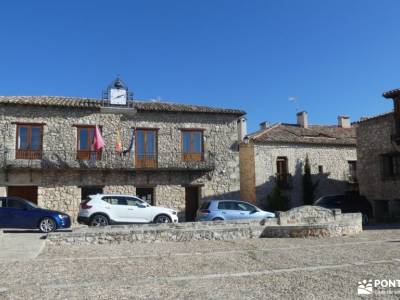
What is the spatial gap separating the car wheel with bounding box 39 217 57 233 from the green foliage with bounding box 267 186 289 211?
14.3m

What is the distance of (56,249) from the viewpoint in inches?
403

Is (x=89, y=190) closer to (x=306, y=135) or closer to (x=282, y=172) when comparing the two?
(x=282, y=172)

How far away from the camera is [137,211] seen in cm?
1571

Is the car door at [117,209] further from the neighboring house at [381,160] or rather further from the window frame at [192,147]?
the neighboring house at [381,160]

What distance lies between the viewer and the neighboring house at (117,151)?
2036 cm

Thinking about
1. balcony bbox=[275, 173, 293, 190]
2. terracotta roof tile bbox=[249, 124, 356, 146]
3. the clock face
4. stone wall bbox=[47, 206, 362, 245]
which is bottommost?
stone wall bbox=[47, 206, 362, 245]

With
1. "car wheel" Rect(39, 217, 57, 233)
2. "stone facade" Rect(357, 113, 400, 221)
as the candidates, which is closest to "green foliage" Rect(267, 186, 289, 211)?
"stone facade" Rect(357, 113, 400, 221)

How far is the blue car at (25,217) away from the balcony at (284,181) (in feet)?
50.0

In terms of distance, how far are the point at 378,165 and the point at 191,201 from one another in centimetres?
1060

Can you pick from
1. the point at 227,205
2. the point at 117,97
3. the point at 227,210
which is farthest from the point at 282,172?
the point at 117,97

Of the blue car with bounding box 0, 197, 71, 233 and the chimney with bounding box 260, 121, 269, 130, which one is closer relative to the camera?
the blue car with bounding box 0, 197, 71, 233

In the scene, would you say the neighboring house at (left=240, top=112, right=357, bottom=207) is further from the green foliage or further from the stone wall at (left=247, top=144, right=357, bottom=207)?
the green foliage

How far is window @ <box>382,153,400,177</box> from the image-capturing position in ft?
72.0

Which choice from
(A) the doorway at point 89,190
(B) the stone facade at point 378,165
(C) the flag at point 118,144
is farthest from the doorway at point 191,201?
(B) the stone facade at point 378,165
